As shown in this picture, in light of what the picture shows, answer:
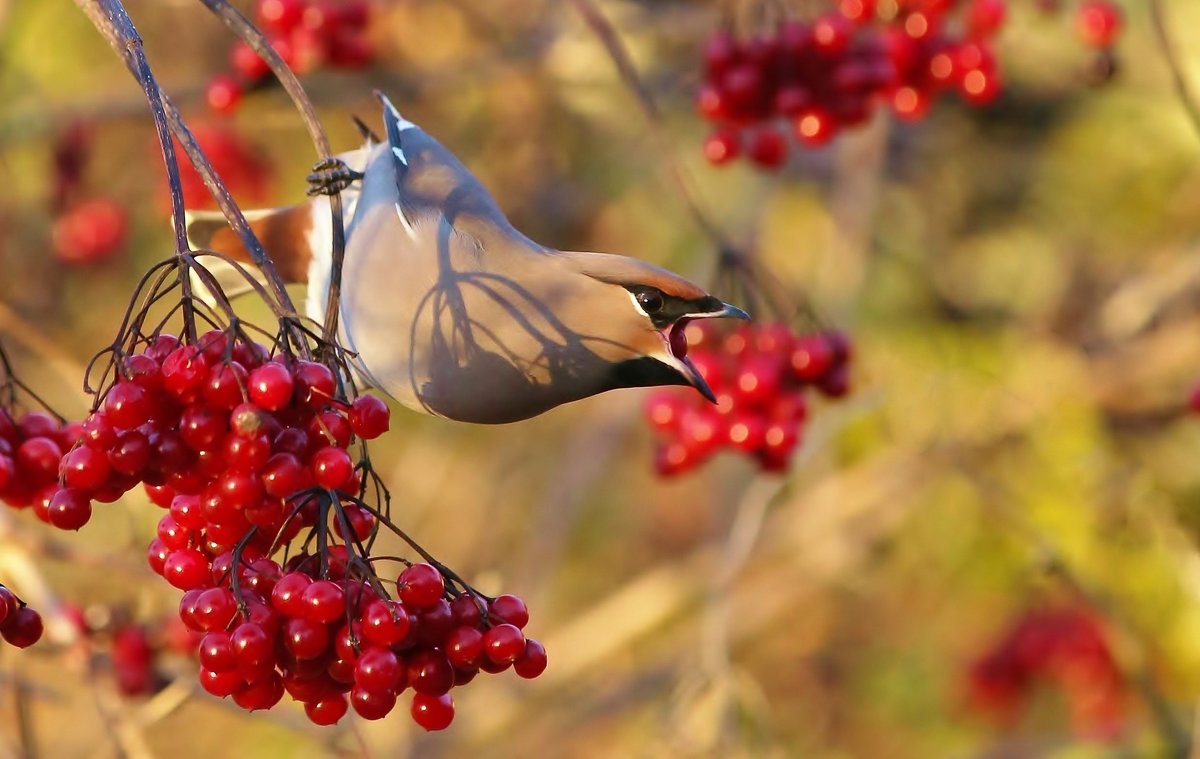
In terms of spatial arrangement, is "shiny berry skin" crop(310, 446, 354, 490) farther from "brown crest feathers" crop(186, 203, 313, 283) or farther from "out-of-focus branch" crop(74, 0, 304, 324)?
"brown crest feathers" crop(186, 203, 313, 283)

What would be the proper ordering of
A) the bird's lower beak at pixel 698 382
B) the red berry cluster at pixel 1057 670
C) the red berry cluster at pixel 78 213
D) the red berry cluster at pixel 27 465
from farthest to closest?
1. the red berry cluster at pixel 1057 670
2. the red berry cluster at pixel 78 213
3. the bird's lower beak at pixel 698 382
4. the red berry cluster at pixel 27 465

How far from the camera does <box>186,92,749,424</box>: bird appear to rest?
84.7 inches

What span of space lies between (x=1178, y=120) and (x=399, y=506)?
9.88 ft

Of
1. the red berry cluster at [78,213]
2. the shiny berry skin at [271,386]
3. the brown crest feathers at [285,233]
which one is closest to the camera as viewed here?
the shiny berry skin at [271,386]

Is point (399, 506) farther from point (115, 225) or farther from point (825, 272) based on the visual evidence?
point (825, 272)

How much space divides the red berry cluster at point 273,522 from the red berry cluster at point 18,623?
107 mm

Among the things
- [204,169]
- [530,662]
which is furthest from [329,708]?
[204,169]

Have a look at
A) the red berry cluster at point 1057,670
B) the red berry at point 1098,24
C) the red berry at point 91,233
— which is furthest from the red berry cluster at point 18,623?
the red berry cluster at point 1057,670

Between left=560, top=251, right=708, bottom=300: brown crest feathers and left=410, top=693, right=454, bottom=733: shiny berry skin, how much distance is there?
0.67m

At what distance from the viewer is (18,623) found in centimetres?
170

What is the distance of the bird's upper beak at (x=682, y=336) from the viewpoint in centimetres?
209

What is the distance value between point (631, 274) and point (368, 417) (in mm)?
686

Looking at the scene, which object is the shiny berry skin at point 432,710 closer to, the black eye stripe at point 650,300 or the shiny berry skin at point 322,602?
the shiny berry skin at point 322,602

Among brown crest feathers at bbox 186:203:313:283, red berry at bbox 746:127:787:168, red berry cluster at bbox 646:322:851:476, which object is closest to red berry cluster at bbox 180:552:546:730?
brown crest feathers at bbox 186:203:313:283
